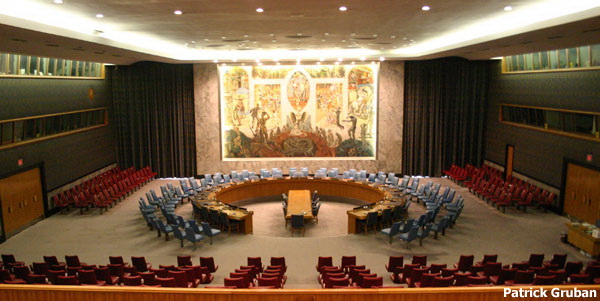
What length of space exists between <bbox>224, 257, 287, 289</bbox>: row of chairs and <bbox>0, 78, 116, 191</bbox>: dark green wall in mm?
8966

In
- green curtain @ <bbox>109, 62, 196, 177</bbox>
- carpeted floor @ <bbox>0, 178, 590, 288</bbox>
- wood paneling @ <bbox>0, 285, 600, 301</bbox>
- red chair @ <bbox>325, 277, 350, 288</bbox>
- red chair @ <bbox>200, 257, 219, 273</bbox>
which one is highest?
green curtain @ <bbox>109, 62, 196, 177</bbox>

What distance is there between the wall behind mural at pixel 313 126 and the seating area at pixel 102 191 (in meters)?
3.37

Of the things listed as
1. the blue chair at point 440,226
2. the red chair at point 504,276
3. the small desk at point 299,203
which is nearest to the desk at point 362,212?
the small desk at point 299,203

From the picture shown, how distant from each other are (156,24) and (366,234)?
27.7 feet

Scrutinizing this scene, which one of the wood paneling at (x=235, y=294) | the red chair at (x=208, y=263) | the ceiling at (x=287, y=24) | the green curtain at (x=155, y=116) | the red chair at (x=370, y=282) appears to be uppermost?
the ceiling at (x=287, y=24)

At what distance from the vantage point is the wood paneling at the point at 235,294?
258 inches

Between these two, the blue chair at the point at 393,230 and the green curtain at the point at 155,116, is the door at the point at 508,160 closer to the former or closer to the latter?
the blue chair at the point at 393,230

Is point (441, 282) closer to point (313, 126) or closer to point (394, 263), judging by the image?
point (394, 263)

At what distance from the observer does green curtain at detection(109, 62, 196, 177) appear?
2148 centimetres

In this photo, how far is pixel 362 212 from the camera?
45.7 feet

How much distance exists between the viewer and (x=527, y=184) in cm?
1703

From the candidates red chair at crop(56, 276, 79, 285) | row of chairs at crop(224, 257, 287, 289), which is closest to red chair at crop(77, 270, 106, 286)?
red chair at crop(56, 276, 79, 285)

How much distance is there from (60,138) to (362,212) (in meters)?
11.8

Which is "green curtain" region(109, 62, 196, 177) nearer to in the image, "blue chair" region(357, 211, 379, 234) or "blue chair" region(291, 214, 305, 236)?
"blue chair" region(291, 214, 305, 236)
